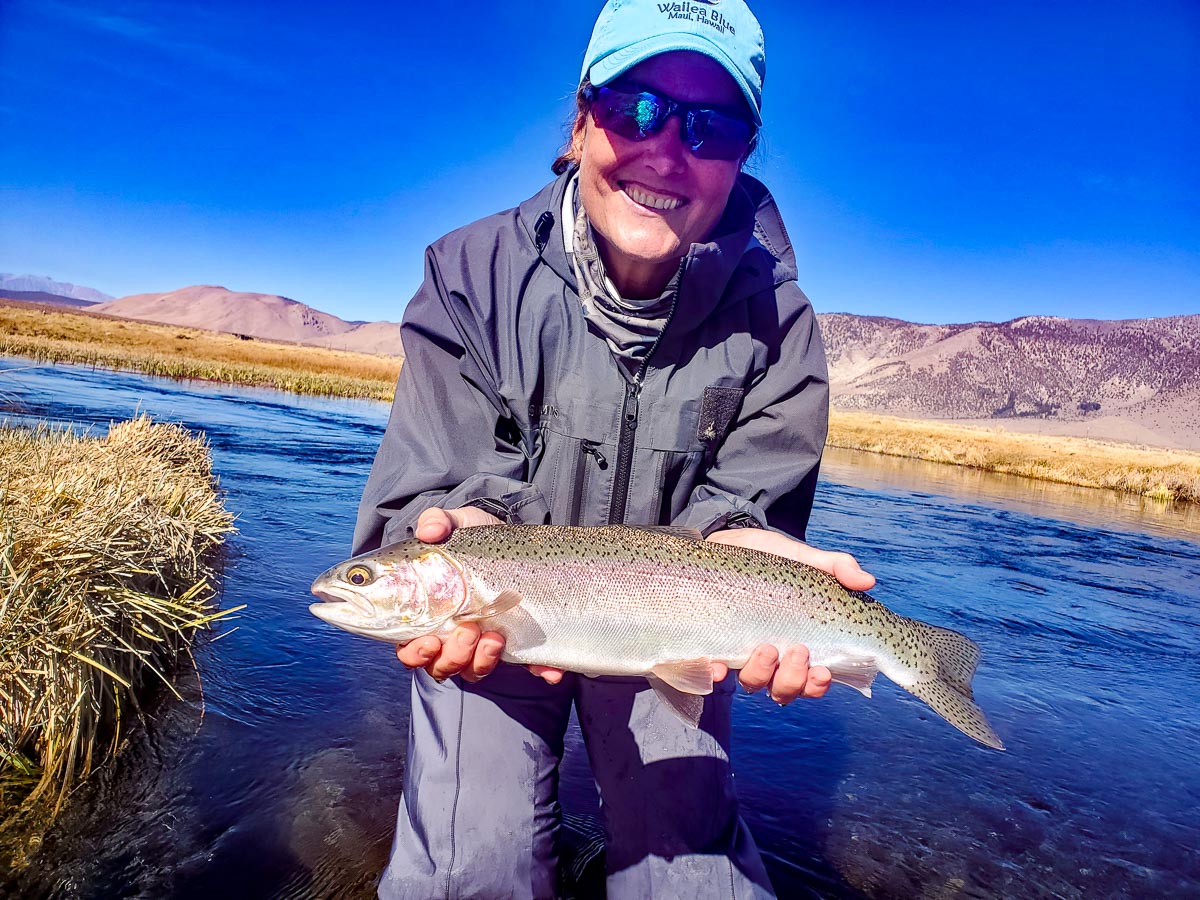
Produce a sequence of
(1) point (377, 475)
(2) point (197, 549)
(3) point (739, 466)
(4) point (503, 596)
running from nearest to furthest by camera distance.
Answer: (4) point (503, 596)
(1) point (377, 475)
(3) point (739, 466)
(2) point (197, 549)

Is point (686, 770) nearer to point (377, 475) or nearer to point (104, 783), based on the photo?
point (377, 475)

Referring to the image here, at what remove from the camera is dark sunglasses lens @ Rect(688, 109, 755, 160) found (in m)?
2.78

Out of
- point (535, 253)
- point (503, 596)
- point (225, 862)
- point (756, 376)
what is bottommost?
point (225, 862)

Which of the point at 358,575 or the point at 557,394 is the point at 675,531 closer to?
the point at 557,394

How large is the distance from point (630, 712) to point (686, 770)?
0.94ft

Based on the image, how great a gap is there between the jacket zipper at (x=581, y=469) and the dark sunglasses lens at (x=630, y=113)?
1.15m

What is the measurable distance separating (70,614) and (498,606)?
81.1 inches

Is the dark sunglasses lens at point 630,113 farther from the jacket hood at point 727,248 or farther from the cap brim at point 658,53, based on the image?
the jacket hood at point 727,248

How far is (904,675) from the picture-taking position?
9.55ft

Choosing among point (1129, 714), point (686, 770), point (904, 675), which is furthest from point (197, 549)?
point (1129, 714)

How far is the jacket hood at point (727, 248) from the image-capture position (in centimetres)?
285

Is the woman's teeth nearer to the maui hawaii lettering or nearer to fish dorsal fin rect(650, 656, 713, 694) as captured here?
the maui hawaii lettering

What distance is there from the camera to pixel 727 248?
2895 mm

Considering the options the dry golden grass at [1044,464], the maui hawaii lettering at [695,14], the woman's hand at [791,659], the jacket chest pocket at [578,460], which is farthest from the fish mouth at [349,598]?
the dry golden grass at [1044,464]
